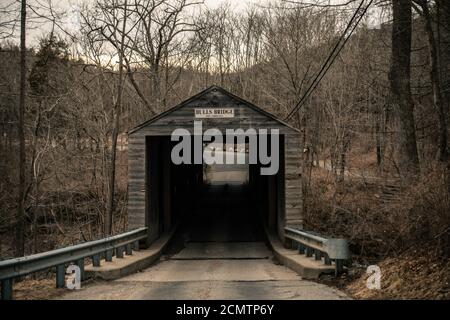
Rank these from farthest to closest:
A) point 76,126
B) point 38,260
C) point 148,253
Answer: point 76,126, point 148,253, point 38,260

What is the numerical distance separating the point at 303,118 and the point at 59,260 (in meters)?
20.3

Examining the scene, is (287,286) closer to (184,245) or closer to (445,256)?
(445,256)

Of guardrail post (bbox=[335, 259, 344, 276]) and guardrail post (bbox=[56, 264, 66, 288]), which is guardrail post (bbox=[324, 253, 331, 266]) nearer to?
guardrail post (bbox=[335, 259, 344, 276])

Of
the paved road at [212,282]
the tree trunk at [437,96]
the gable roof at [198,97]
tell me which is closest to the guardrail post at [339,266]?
the paved road at [212,282]

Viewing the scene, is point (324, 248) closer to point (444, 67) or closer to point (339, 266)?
point (339, 266)

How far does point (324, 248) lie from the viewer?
10.0 m

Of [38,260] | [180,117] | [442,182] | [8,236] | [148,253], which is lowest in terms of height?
[8,236]

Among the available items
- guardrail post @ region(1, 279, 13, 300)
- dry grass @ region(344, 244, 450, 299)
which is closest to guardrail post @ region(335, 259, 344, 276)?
dry grass @ region(344, 244, 450, 299)

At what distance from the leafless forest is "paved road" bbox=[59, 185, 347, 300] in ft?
5.45

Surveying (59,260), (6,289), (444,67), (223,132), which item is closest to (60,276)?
(59,260)

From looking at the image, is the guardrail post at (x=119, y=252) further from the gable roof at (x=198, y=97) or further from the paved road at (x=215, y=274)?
the gable roof at (x=198, y=97)
